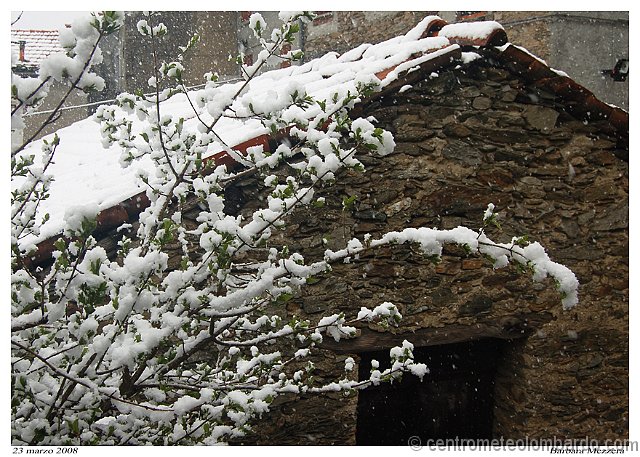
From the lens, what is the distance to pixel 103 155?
3.67 meters

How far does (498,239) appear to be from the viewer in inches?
119

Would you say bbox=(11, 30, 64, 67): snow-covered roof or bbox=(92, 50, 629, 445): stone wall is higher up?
bbox=(11, 30, 64, 67): snow-covered roof

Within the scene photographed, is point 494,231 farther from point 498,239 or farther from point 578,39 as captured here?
point 578,39

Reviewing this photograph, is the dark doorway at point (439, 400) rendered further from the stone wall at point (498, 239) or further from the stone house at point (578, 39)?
the stone house at point (578, 39)

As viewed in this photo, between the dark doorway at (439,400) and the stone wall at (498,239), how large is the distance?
0.66ft

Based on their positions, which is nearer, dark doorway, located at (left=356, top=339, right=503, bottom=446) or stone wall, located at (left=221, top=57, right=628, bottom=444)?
stone wall, located at (left=221, top=57, right=628, bottom=444)

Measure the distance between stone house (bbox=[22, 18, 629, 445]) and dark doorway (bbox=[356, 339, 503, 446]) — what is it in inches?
5.4

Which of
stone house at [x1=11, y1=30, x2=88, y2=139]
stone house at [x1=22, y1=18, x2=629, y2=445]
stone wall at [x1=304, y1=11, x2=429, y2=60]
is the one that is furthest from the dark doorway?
stone house at [x1=11, y1=30, x2=88, y2=139]

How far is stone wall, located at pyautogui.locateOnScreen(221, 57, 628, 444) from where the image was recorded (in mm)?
2764

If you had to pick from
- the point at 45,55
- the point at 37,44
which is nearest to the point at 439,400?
the point at 45,55

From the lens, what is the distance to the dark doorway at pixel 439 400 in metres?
3.43

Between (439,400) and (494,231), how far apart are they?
1410 millimetres

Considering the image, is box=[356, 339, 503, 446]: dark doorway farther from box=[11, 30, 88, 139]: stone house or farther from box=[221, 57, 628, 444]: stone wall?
box=[11, 30, 88, 139]: stone house

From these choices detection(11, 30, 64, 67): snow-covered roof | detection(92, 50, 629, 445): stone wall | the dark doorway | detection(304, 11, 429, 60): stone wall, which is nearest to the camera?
detection(92, 50, 629, 445): stone wall
